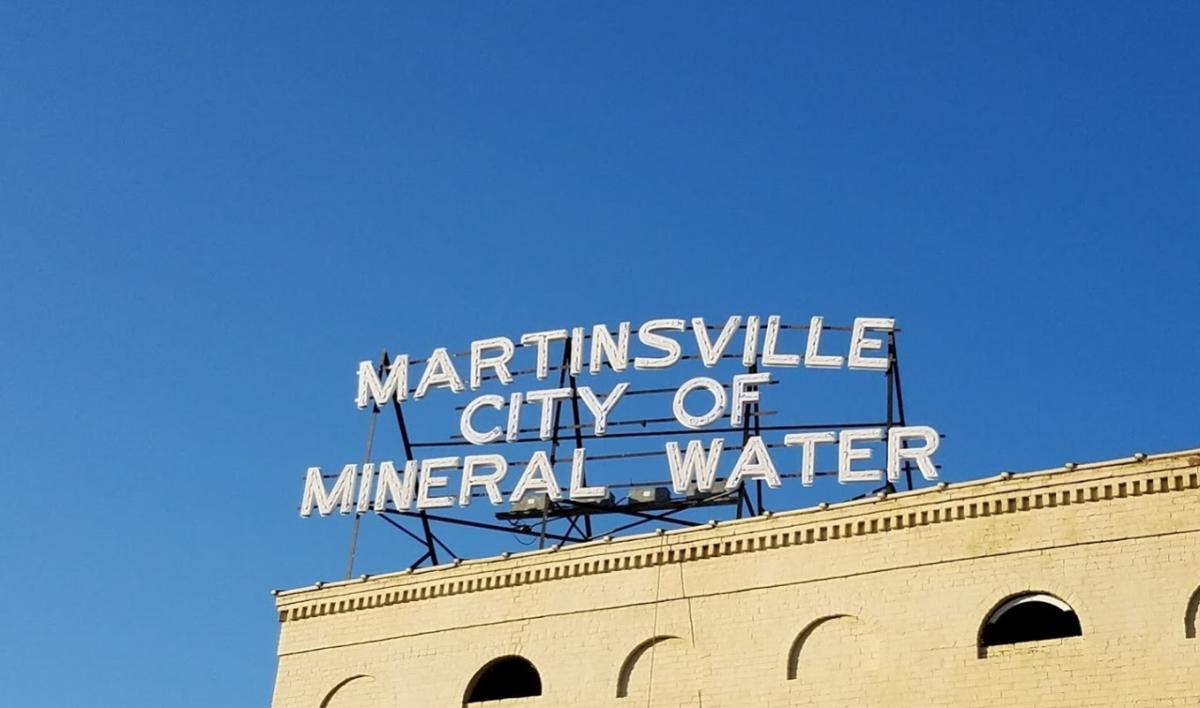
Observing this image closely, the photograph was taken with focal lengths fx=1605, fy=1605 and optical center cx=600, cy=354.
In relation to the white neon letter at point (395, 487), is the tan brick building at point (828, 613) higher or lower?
lower

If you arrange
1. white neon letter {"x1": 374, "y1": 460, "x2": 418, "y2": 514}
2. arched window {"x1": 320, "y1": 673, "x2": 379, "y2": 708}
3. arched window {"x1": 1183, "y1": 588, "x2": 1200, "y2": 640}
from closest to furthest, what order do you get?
arched window {"x1": 1183, "y1": 588, "x2": 1200, "y2": 640}
arched window {"x1": 320, "y1": 673, "x2": 379, "y2": 708}
white neon letter {"x1": 374, "y1": 460, "x2": 418, "y2": 514}

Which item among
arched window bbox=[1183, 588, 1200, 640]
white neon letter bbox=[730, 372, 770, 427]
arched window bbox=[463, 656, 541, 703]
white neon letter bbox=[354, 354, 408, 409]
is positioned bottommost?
arched window bbox=[1183, 588, 1200, 640]

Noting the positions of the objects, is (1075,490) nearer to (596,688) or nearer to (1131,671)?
(1131,671)

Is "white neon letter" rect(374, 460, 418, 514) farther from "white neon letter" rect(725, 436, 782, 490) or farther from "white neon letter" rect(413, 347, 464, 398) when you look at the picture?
"white neon letter" rect(725, 436, 782, 490)

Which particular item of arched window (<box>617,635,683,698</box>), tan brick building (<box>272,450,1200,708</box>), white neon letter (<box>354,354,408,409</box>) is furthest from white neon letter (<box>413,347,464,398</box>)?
arched window (<box>617,635,683,698</box>)

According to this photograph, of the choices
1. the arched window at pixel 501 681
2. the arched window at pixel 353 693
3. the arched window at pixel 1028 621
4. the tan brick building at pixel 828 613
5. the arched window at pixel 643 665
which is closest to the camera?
the tan brick building at pixel 828 613

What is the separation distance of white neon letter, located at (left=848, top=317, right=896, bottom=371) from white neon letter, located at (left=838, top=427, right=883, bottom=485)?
2819 mm

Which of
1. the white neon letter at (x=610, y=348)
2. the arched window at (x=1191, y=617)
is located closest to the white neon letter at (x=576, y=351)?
the white neon letter at (x=610, y=348)

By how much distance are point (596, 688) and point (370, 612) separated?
23.0 ft

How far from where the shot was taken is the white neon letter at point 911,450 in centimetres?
3722

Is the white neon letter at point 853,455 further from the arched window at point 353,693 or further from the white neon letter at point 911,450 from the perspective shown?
the arched window at point 353,693

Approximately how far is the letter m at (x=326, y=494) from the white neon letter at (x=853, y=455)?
13.8 meters

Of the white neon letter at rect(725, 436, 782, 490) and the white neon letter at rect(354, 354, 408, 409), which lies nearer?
the white neon letter at rect(725, 436, 782, 490)

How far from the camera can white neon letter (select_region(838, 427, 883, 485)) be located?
1489 inches
